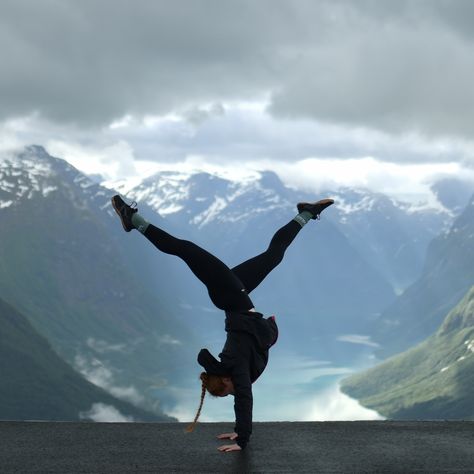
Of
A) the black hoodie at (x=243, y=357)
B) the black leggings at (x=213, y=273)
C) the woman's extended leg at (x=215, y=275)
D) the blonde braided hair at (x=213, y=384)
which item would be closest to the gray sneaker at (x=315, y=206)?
the black leggings at (x=213, y=273)

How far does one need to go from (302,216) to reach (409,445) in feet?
16.0

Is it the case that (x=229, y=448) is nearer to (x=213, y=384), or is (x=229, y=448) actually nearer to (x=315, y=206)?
(x=213, y=384)

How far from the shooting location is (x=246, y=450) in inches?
452

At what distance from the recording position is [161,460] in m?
10.8

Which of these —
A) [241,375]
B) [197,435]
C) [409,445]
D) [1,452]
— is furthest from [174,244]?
[409,445]

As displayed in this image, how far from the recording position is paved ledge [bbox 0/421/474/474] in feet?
34.4

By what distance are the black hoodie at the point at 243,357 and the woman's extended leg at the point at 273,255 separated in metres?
0.96

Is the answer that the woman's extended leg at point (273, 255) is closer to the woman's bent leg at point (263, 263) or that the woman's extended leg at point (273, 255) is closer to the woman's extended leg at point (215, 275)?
the woman's bent leg at point (263, 263)

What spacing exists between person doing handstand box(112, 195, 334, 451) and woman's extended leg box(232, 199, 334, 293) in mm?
19

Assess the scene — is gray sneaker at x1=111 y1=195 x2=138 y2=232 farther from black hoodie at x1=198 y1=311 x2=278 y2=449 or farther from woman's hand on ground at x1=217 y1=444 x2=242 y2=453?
woman's hand on ground at x1=217 y1=444 x2=242 y2=453

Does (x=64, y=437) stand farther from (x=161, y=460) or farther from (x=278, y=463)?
(x=278, y=463)

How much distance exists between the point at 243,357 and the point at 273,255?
8.24 ft

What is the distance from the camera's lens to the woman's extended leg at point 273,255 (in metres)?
12.8

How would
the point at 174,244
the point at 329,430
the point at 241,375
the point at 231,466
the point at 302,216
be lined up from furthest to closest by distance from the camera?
1. the point at 302,216
2. the point at 329,430
3. the point at 174,244
4. the point at 241,375
5. the point at 231,466
